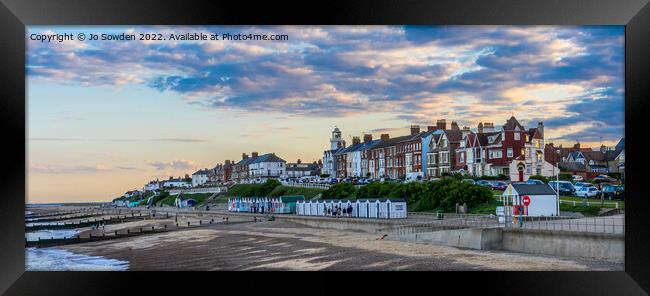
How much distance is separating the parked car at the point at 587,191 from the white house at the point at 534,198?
0.53m

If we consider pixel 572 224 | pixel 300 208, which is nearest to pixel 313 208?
pixel 300 208

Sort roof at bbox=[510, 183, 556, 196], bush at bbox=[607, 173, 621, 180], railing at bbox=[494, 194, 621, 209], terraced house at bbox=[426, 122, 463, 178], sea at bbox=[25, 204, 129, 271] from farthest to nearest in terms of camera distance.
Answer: roof at bbox=[510, 183, 556, 196]
railing at bbox=[494, 194, 621, 209]
terraced house at bbox=[426, 122, 463, 178]
bush at bbox=[607, 173, 621, 180]
sea at bbox=[25, 204, 129, 271]

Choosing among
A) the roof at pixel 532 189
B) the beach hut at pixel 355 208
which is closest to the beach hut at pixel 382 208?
the beach hut at pixel 355 208

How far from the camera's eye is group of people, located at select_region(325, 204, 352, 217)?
18.4 metres

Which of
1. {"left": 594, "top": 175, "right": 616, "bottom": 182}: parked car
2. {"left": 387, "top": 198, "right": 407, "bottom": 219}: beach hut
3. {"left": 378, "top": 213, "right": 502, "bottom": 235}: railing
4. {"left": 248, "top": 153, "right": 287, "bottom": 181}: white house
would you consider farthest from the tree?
{"left": 248, "top": 153, "right": 287, "bottom": 181}: white house

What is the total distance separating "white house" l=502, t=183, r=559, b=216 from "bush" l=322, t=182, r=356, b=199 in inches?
169

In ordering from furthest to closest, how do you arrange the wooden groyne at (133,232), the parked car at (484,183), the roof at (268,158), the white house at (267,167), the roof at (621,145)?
the parked car at (484,183)
the wooden groyne at (133,232)
the white house at (267,167)
the roof at (268,158)
the roof at (621,145)

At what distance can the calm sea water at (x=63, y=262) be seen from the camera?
11.0 metres

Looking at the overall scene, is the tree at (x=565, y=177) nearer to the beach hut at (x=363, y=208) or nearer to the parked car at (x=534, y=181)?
the parked car at (x=534, y=181)

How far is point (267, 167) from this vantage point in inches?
602

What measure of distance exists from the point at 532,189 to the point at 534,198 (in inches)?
17.8

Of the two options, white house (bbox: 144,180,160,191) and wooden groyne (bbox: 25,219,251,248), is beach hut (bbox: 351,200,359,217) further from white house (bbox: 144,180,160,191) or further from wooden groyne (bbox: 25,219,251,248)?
white house (bbox: 144,180,160,191)

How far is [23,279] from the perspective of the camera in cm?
1030
